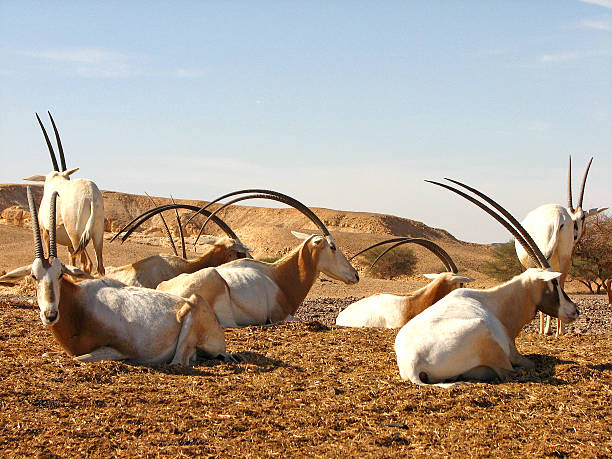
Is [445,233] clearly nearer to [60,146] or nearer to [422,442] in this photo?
[60,146]

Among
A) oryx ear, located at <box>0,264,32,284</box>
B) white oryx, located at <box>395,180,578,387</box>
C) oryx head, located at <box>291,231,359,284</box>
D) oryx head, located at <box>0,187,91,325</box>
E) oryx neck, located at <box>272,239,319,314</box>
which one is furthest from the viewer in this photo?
oryx head, located at <box>291,231,359,284</box>

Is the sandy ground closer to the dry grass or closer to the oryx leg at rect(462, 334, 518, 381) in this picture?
the dry grass

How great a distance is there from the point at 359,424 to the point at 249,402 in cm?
79

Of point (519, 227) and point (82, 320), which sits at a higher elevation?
point (519, 227)

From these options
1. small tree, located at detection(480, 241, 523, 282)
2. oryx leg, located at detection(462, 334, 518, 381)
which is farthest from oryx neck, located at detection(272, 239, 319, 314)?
small tree, located at detection(480, 241, 523, 282)

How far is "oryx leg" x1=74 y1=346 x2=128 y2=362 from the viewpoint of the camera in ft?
17.9

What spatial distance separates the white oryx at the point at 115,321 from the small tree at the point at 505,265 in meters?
23.2

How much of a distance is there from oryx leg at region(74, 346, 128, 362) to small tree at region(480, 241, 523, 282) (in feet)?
77.4

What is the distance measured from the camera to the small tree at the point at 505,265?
27.8m

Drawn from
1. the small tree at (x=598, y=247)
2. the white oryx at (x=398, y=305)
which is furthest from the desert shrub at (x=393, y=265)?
the white oryx at (x=398, y=305)

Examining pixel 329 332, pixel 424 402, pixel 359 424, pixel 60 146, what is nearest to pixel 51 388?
pixel 359 424

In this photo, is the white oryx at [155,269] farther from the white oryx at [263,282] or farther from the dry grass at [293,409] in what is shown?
the dry grass at [293,409]

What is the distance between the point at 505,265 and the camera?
28.3 metres

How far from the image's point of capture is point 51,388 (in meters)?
4.72
